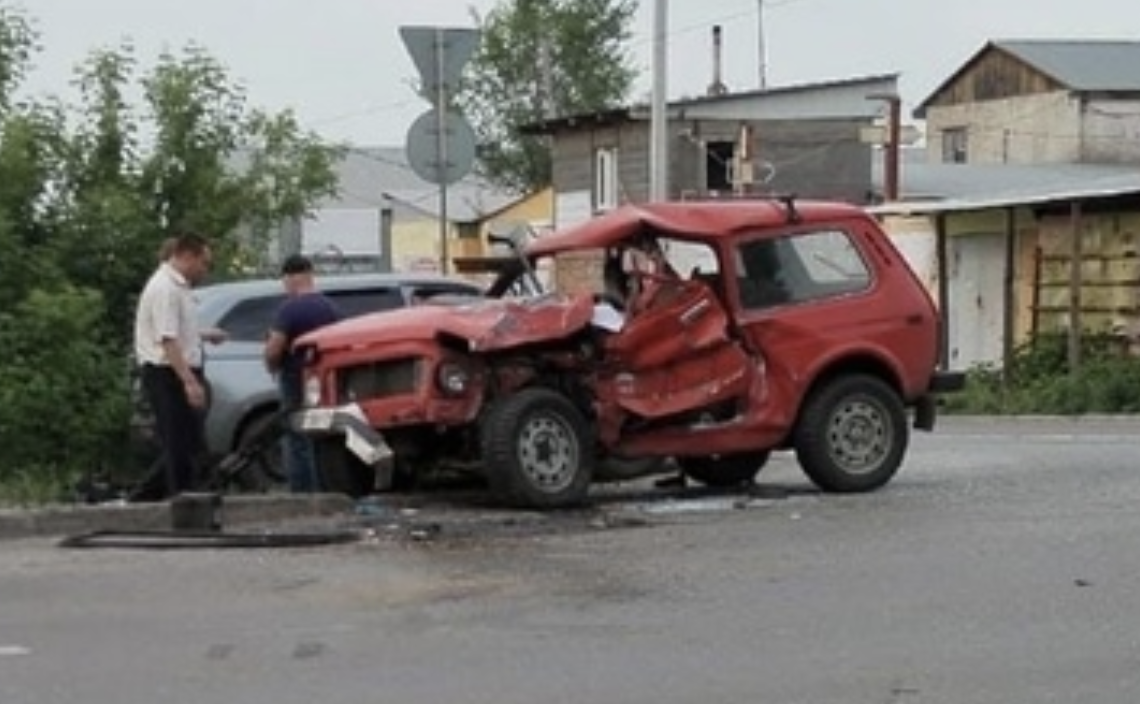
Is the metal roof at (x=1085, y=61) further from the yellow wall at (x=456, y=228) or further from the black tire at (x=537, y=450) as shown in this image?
the black tire at (x=537, y=450)

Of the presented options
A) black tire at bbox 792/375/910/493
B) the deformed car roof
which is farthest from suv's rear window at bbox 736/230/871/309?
black tire at bbox 792/375/910/493

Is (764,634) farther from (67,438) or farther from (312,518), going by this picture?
(67,438)

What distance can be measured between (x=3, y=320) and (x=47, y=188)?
1.60 meters

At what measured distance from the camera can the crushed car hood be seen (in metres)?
15.2

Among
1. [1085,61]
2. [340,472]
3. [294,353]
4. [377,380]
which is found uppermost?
[1085,61]

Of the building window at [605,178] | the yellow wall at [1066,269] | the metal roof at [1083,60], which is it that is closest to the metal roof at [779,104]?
the building window at [605,178]

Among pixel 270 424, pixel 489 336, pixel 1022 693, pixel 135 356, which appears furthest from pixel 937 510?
pixel 1022 693

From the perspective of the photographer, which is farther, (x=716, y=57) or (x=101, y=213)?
(x=716, y=57)

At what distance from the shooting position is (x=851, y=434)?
1666 cm

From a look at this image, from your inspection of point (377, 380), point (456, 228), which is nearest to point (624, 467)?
point (377, 380)

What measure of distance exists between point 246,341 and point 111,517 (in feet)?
10.1

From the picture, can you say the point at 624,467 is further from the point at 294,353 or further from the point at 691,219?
the point at 294,353

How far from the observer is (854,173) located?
59.1 metres

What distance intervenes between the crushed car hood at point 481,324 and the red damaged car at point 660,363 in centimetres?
Answer: 1
